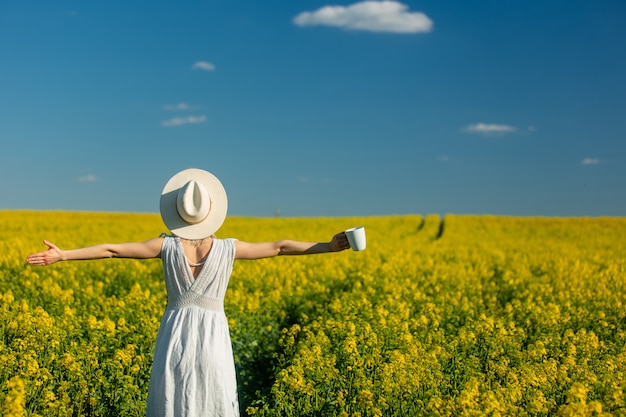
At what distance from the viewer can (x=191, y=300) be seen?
213 inches

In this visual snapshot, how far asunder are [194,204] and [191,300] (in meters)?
0.85

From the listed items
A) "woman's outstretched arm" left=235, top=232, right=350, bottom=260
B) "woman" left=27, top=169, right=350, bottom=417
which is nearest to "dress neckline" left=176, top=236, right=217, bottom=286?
"woman" left=27, top=169, right=350, bottom=417

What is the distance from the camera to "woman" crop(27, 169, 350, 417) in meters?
5.26

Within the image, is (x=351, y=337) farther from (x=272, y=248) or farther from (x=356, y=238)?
(x=356, y=238)

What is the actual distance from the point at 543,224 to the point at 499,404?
4461 centimetres

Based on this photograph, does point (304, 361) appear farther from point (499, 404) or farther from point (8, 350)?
point (8, 350)

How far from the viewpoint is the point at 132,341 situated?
26.5 ft

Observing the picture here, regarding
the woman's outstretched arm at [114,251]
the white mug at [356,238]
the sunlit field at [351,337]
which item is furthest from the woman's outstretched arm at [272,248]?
the sunlit field at [351,337]

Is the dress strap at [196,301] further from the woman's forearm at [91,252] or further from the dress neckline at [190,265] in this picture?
the woman's forearm at [91,252]

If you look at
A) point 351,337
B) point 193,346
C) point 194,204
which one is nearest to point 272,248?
point 194,204

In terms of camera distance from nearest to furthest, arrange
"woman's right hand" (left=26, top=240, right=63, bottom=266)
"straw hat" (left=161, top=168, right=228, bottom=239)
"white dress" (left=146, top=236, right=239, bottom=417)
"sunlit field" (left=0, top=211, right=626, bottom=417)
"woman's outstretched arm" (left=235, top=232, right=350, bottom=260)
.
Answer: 1. "straw hat" (left=161, top=168, right=228, bottom=239)
2. "woman's right hand" (left=26, top=240, right=63, bottom=266)
3. "white dress" (left=146, top=236, right=239, bottom=417)
4. "woman's outstretched arm" (left=235, top=232, right=350, bottom=260)
5. "sunlit field" (left=0, top=211, right=626, bottom=417)

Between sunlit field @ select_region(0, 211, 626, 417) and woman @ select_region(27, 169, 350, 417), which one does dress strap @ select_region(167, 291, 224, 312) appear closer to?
woman @ select_region(27, 169, 350, 417)

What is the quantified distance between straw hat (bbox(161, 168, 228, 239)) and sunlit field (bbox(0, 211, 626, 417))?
66.3 inches

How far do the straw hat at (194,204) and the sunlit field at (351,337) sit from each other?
5.52 ft
